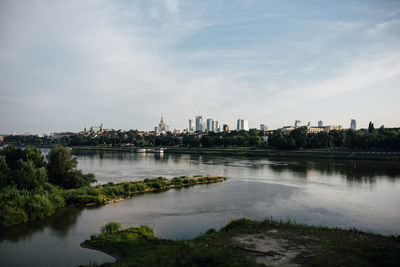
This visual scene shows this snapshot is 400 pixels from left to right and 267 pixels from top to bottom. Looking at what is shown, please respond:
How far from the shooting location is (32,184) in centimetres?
2591

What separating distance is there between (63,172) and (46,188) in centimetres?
A: 495

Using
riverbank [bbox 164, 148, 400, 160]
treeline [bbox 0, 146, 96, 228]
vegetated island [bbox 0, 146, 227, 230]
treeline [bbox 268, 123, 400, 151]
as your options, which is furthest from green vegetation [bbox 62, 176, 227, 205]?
treeline [bbox 268, 123, 400, 151]

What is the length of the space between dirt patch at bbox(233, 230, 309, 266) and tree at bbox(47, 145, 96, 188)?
69.3 feet

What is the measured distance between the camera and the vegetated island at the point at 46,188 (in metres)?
20.9

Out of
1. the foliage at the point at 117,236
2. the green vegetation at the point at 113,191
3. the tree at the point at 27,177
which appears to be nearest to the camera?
the foliage at the point at 117,236

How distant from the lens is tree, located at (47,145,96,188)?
31156 millimetres

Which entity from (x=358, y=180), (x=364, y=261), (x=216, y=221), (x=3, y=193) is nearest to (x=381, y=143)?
(x=358, y=180)

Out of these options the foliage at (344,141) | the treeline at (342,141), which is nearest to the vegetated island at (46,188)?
the foliage at (344,141)

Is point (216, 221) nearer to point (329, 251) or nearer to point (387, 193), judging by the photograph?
point (329, 251)

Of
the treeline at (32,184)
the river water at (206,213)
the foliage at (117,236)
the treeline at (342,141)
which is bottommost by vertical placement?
the river water at (206,213)

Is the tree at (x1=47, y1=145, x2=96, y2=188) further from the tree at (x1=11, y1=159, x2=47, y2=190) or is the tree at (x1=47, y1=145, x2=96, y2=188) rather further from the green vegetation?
the tree at (x1=11, y1=159, x2=47, y2=190)

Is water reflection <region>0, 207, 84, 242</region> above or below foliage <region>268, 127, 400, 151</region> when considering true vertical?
below

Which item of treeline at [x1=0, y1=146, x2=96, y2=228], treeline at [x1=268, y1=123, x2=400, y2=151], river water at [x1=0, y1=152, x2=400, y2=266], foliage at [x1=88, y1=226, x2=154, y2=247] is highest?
treeline at [x1=268, y1=123, x2=400, y2=151]

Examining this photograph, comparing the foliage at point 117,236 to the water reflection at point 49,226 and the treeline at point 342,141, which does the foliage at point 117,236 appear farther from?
the treeline at point 342,141
